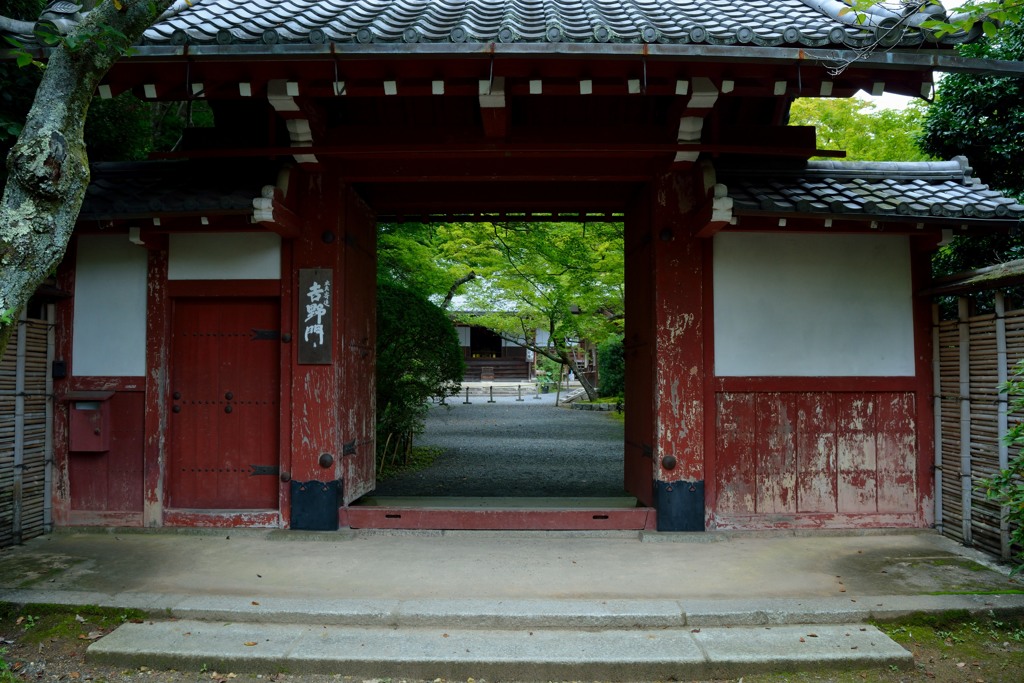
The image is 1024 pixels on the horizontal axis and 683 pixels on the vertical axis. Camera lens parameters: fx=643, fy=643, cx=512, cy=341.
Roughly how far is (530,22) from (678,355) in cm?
297

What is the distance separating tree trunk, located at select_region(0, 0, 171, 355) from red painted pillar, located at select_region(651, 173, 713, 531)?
4.14m

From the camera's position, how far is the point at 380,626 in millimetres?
3994

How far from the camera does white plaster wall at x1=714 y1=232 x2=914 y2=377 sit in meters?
5.75

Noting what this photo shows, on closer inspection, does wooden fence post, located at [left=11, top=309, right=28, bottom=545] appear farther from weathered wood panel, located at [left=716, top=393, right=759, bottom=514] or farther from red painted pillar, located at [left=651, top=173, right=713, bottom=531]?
weathered wood panel, located at [left=716, top=393, right=759, bottom=514]

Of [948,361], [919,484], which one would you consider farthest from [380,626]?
[948,361]

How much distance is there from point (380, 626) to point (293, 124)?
3953 millimetres

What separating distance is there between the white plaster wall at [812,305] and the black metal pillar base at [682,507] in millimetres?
1060

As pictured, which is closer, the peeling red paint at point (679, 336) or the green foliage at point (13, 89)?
the peeling red paint at point (679, 336)

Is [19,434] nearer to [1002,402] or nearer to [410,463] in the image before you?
[410,463]

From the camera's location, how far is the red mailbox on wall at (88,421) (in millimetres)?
5789

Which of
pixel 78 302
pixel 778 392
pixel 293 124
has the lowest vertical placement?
pixel 778 392

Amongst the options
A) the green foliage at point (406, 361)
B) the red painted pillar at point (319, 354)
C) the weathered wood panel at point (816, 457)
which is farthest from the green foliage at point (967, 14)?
the green foliage at point (406, 361)

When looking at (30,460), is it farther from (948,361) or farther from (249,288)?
(948,361)

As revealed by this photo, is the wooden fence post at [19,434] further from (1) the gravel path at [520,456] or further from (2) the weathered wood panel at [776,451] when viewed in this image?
(2) the weathered wood panel at [776,451]
